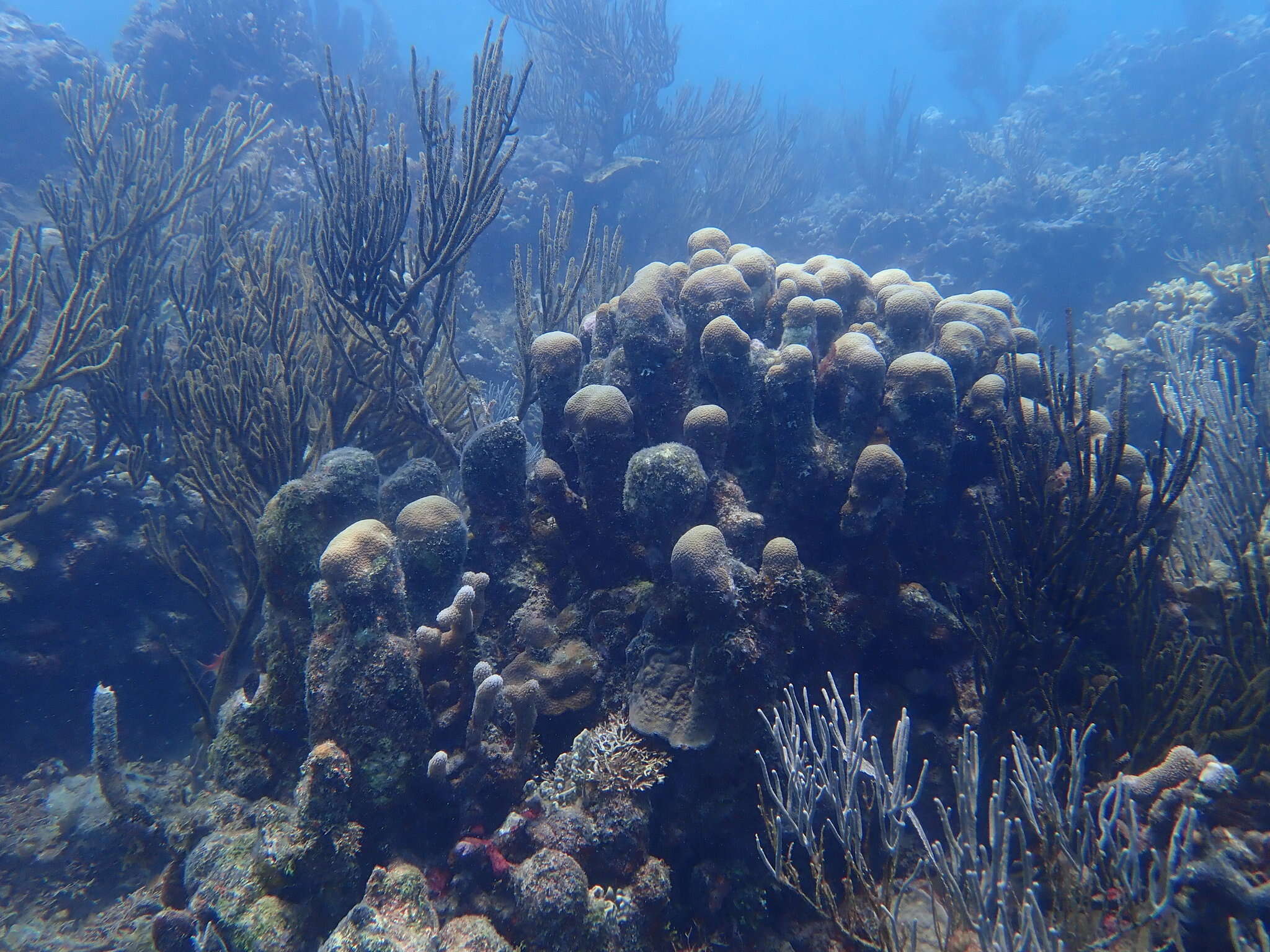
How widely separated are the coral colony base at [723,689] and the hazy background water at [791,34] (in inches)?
2024

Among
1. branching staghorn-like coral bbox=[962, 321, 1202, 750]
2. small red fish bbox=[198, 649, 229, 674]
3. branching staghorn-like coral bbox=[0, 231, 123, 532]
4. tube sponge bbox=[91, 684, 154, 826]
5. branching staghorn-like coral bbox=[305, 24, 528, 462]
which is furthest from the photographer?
small red fish bbox=[198, 649, 229, 674]

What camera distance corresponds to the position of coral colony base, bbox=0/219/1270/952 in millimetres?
2221

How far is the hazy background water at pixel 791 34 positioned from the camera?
56.9 m

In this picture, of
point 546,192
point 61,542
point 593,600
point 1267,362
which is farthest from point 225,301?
point 1267,362

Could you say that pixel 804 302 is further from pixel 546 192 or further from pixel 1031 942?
pixel 546 192

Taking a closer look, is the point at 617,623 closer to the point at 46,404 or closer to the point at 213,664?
the point at 213,664

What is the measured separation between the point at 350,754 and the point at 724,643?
1.78m

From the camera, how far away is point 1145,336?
8758 millimetres

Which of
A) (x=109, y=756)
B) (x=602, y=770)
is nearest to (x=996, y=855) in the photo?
(x=602, y=770)

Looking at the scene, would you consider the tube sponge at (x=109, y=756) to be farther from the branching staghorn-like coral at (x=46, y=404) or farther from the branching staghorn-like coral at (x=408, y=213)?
the branching staghorn-like coral at (x=408, y=213)

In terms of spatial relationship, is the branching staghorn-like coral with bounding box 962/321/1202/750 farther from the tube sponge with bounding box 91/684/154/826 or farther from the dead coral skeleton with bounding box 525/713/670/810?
the tube sponge with bounding box 91/684/154/826

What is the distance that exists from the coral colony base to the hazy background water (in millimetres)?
51400

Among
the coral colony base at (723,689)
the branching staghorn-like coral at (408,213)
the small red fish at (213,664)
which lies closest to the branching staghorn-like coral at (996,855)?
the coral colony base at (723,689)

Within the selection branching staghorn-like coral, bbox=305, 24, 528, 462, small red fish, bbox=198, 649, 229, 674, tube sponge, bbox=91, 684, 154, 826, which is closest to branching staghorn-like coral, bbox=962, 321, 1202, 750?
branching staghorn-like coral, bbox=305, 24, 528, 462
